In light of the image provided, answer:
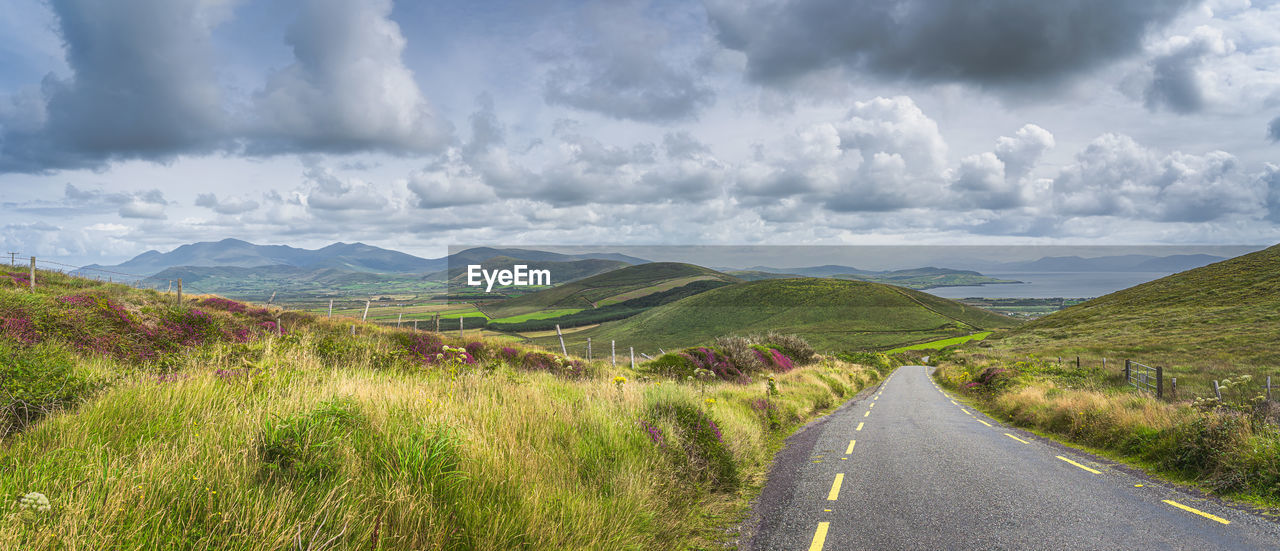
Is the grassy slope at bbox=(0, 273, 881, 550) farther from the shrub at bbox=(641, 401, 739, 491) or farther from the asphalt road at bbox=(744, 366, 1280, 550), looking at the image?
the asphalt road at bbox=(744, 366, 1280, 550)

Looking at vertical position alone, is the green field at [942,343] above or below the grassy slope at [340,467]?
below

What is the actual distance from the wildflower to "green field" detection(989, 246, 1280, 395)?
26.8 meters

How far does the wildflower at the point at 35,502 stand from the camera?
9.45ft

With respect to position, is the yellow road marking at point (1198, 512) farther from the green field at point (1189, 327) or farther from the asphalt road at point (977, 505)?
the green field at point (1189, 327)

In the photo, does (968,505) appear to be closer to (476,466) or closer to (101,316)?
(476,466)

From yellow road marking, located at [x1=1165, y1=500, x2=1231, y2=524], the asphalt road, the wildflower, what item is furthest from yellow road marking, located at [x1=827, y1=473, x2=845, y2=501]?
the wildflower

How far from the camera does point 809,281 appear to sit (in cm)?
18488

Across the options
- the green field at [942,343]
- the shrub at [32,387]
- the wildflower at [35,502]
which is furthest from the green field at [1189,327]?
the shrub at [32,387]

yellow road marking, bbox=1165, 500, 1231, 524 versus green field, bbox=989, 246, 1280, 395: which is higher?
yellow road marking, bbox=1165, 500, 1231, 524

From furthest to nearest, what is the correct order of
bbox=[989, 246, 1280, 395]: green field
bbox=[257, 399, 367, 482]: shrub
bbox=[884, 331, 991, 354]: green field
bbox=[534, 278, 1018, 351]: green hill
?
bbox=[534, 278, 1018, 351]: green hill, bbox=[884, 331, 991, 354]: green field, bbox=[989, 246, 1280, 395]: green field, bbox=[257, 399, 367, 482]: shrub

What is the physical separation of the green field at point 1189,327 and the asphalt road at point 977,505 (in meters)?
14.5

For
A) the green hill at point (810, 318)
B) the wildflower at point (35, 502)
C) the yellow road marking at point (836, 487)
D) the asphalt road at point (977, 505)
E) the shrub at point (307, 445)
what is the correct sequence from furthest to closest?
the green hill at point (810, 318), the yellow road marking at point (836, 487), the asphalt road at point (977, 505), the shrub at point (307, 445), the wildflower at point (35, 502)

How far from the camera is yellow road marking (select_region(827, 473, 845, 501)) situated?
328 inches

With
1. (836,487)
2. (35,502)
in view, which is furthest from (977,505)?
(35,502)
